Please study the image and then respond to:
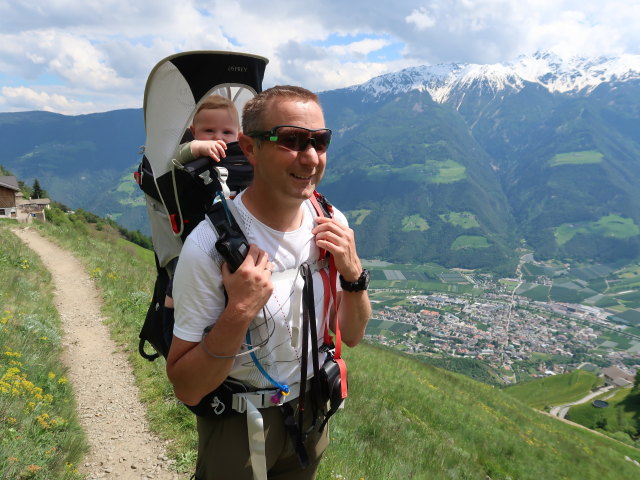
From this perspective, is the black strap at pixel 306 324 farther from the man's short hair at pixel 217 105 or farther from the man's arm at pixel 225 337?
the man's short hair at pixel 217 105

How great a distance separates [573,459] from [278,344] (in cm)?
1537

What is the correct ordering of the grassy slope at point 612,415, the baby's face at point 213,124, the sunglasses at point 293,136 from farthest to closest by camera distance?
the grassy slope at point 612,415 < the baby's face at point 213,124 < the sunglasses at point 293,136

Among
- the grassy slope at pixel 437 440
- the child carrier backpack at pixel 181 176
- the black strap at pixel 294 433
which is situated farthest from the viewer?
the grassy slope at pixel 437 440

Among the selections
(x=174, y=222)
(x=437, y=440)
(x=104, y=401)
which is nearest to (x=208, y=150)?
(x=174, y=222)

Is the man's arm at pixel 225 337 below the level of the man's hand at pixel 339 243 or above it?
below

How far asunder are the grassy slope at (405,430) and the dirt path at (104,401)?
218mm

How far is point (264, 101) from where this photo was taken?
2.07 meters

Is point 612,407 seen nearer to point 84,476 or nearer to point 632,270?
point 84,476

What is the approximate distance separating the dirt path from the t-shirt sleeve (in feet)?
12.4

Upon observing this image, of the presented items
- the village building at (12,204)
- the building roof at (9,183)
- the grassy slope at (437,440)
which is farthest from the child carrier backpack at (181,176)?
the building roof at (9,183)

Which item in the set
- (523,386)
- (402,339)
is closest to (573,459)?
(523,386)

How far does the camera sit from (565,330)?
122 m

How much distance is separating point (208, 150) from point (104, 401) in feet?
17.4

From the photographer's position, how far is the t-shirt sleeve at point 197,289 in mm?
1894
